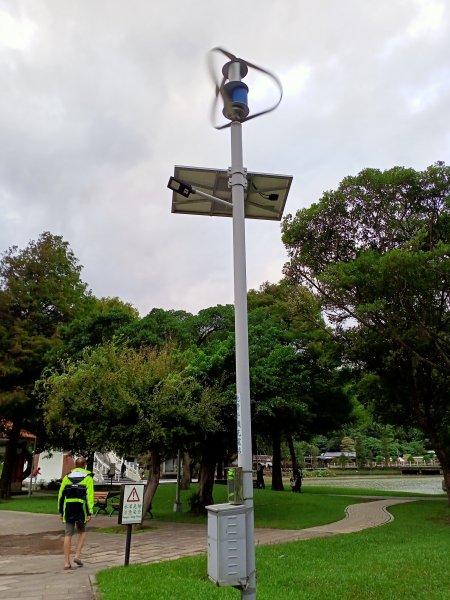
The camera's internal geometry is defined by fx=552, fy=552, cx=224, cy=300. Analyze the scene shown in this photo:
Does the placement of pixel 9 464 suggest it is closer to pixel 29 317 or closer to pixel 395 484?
pixel 29 317

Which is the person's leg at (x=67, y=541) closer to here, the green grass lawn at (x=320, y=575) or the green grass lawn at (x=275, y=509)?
the green grass lawn at (x=320, y=575)

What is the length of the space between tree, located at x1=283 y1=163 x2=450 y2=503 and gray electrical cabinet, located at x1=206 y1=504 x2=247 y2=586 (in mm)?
11103

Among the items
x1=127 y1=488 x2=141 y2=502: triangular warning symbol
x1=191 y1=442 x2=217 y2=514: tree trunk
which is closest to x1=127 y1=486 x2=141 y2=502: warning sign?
x1=127 y1=488 x2=141 y2=502: triangular warning symbol

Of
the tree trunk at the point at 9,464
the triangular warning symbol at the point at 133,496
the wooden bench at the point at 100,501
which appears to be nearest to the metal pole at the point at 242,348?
the triangular warning symbol at the point at 133,496

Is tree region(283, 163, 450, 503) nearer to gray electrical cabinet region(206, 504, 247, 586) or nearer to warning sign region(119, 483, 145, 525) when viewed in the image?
warning sign region(119, 483, 145, 525)

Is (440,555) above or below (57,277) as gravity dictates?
below

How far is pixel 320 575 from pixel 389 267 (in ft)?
29.8

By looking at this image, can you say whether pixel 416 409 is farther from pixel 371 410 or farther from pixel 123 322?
pixel 123 322

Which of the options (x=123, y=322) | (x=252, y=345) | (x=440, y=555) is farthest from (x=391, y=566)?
(x=123, y=322)

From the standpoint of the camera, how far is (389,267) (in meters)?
14.9

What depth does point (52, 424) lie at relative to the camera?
17047 mm

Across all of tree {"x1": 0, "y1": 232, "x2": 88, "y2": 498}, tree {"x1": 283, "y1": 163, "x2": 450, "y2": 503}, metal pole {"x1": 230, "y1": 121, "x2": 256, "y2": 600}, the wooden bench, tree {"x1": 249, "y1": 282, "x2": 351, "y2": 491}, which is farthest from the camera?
tree {"x1": 0, "y1": 232, "x2": 88, "y2": 498}

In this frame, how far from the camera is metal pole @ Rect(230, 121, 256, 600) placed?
4.91m

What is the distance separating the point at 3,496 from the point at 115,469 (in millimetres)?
14578
